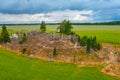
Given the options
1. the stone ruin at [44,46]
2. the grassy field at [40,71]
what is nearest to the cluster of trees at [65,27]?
the stone ruin at [44,46]

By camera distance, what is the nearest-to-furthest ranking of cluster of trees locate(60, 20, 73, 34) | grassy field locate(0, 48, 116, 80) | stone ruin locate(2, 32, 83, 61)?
1. grassy field locate(0, 48, 116, 80)
2. stone ruin locate(2, 32, 83, 61)
3. cluster of trees locate(60, 20, 73, 34)

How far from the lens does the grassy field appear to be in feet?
225

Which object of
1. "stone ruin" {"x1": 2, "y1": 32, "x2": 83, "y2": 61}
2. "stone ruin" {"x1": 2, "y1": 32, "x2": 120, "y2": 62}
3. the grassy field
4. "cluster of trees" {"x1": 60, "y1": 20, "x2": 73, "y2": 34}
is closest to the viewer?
the grassy field

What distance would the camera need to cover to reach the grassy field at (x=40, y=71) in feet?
225

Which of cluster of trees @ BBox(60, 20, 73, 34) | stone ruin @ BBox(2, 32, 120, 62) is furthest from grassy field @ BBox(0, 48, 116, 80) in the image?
cluster of trees @ BBox(60, 20, 73, 34)

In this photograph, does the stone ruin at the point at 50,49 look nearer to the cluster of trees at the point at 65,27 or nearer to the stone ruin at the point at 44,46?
the stone ruin at the point at 44,46

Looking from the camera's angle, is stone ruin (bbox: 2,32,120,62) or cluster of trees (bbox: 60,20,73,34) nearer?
stone ruin (bbox: 2,32,120,62)

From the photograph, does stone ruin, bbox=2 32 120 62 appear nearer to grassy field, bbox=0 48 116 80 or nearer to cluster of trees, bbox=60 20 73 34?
grassy field, bbox=0 48 116 80

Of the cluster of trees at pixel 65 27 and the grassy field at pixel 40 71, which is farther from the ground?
the cluster of trees at pixel 65 27

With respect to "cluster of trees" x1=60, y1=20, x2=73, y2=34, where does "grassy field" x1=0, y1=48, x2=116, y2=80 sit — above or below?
below

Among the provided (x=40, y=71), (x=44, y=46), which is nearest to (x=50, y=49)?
(x=44, y=46)

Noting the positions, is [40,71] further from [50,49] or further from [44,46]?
[44,46]

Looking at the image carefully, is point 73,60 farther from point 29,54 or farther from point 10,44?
point 10,44

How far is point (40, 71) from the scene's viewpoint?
2918 inches
